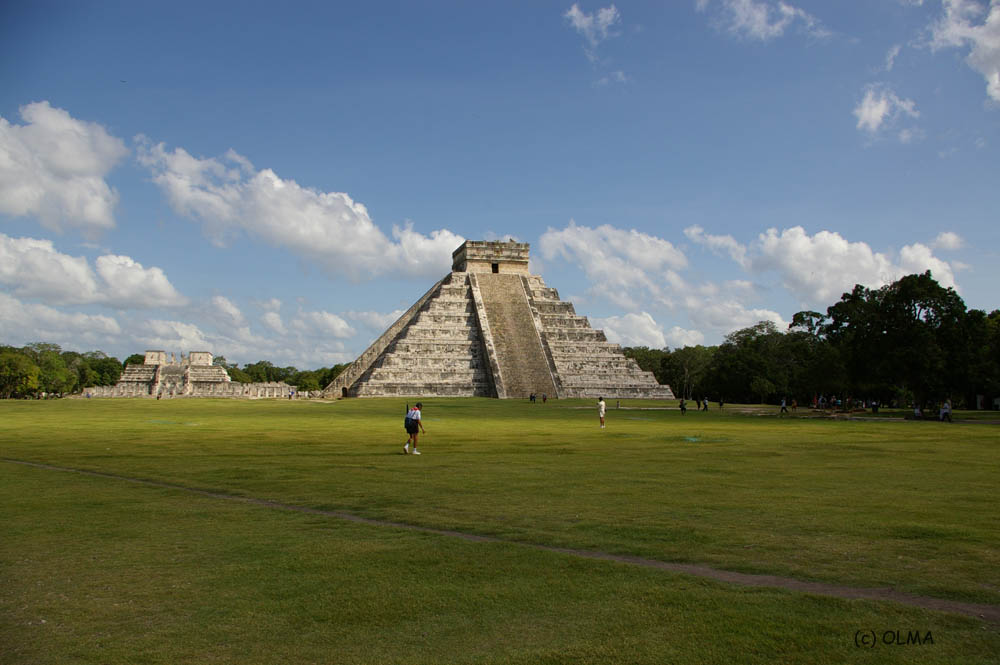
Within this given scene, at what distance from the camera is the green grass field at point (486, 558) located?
15.3 feet

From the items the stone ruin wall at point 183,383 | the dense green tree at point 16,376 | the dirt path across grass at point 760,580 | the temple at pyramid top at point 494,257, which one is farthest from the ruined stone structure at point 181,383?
the dirt path across grass at point 760,580

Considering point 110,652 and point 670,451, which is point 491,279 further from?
point 110,652

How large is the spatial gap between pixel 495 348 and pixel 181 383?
110 ft

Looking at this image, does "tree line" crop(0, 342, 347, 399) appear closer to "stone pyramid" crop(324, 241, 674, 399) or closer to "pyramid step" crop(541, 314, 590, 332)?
"stone pyramid" crop(324, 241, 674, 399)

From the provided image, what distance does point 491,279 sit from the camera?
60500mm

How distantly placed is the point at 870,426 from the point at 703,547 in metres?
21.3

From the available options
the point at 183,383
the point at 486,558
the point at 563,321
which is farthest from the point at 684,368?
the point at 486,558

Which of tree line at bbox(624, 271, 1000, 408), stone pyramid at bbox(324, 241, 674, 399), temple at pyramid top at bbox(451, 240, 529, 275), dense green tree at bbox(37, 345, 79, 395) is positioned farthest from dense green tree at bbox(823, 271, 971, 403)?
dense green tree at bbox(37, 345, 79, 395)

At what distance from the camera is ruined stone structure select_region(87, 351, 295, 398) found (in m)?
65.1

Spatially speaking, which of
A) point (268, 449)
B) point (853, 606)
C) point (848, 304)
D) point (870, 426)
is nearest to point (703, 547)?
point (853, 606)

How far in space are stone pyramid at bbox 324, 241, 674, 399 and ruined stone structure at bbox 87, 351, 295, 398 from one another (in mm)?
13654

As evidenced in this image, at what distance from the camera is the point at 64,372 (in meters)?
81.4

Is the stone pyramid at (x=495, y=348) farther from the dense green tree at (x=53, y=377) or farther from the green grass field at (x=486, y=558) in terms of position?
the dense green tree at (x=53, y=377)

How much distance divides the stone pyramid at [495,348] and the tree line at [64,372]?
31.0m
